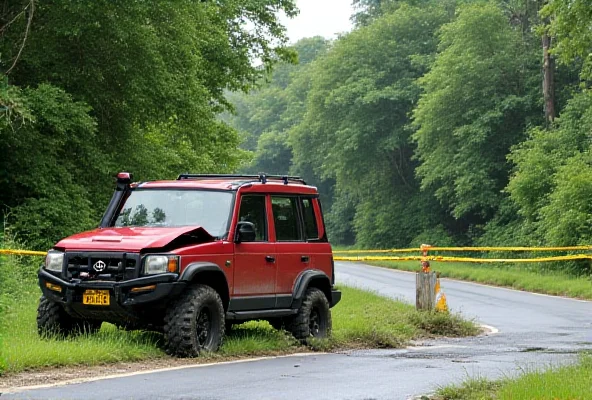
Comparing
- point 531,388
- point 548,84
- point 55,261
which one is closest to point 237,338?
point 55,261

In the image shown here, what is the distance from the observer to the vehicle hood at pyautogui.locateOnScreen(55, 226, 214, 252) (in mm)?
12484

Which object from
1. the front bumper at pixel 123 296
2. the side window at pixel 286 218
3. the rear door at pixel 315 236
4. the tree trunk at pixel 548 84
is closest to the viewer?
the front bumper at pixel 123 296

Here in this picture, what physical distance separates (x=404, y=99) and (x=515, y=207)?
52.6ft

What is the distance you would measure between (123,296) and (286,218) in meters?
3.41

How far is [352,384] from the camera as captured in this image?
10656 mm

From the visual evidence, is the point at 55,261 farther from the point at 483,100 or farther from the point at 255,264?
the point at 483,100

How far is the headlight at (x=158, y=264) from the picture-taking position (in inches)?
486

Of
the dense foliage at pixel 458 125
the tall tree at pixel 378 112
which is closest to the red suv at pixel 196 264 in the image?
the dense foliage at pixel 458 125

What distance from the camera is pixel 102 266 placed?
41.0ft

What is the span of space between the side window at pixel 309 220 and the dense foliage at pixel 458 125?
18.4m

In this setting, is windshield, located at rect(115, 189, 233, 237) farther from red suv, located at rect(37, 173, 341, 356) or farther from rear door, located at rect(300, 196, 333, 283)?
rear door, located at rect(300, 196, 333, 283)

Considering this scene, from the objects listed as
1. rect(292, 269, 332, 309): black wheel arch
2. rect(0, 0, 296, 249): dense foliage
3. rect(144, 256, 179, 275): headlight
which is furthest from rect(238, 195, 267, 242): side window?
rect(0, 0, 296, 249): dense foliage

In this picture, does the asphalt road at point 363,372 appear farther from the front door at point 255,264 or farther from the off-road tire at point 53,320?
the off-road tire at point 53,320

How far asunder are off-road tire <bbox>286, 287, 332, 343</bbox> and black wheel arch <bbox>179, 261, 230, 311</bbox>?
155 centimetres
